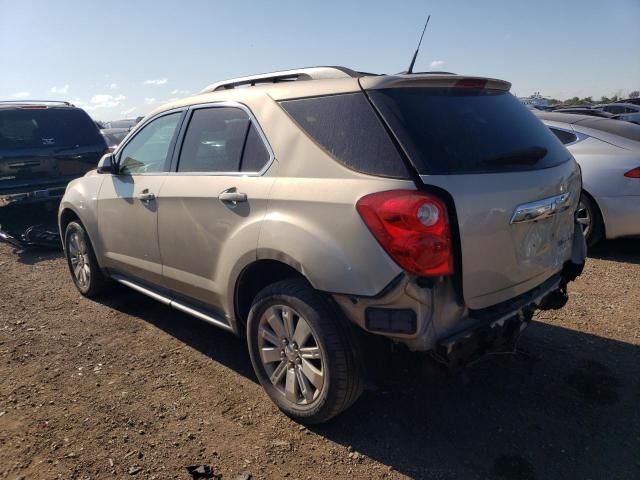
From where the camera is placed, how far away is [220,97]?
3.36m

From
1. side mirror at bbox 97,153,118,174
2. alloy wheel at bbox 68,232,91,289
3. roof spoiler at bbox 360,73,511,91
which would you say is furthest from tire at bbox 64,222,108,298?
roof spoiler at bbox 360,73,511,91

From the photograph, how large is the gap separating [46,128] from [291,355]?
6246 millimetres

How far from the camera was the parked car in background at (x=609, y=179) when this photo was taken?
519 cm

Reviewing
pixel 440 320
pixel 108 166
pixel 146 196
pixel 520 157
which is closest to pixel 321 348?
pixel 440 320

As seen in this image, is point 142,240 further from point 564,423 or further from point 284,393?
point 564,423

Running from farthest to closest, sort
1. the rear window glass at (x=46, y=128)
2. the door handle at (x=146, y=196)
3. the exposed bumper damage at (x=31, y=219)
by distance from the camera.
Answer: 1. the rear window glass at (x=46, y=128)
2. the exposed bumper damage at (x=31, y=219)
3. the door handle at (x=146, y=196)

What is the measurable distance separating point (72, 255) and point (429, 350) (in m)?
4.04

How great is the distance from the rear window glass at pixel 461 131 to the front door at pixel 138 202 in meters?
1.88

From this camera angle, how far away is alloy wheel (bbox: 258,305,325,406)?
267cm

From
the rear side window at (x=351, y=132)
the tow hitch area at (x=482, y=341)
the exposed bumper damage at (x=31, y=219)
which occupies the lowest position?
the exposed bumper damage at (x=31, y=219)

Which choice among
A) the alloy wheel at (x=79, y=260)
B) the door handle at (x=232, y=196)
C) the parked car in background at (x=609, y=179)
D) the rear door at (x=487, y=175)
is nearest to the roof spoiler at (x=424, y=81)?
the rear door at (x=487, y=175)

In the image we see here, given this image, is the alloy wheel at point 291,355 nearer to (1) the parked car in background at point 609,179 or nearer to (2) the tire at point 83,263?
(2) the tire at point 83,263

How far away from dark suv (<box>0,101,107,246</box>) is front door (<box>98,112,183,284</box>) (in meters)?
3.03

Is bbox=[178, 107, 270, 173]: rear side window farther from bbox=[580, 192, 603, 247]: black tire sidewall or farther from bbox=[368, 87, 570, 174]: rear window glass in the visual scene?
bbox=[580, 192, 603, 247]: black tire sidewall
